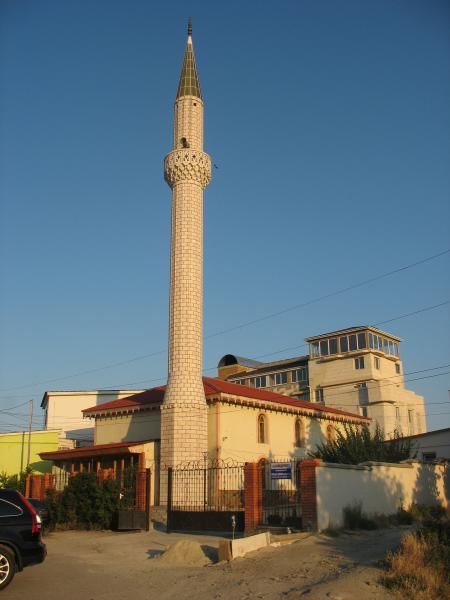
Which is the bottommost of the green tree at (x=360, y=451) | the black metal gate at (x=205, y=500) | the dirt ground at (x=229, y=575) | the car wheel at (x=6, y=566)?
the dirt ground at (x=229, y=575)

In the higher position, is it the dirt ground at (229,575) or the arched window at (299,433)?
the arched window at (299,433)

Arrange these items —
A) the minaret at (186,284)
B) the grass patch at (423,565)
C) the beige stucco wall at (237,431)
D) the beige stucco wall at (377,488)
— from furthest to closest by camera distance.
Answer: the beige stucco wall at (237,431) → the minaret at (186,284) → the beige stucco wall at (377,488) → the grass patch at (423,565)

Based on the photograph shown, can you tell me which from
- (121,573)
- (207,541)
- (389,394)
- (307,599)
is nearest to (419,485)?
(207,541)

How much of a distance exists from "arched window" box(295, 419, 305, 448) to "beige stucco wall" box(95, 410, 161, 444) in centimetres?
765

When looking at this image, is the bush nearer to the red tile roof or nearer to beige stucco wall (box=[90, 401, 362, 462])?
beige stucco wall (box=[90, 401, 362, 462])

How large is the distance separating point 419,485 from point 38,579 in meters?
15.1

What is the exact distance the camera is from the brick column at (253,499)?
18484 mm

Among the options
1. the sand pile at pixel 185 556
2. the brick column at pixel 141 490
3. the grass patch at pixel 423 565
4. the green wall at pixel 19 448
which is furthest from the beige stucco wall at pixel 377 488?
the green wall at pixel 19 448

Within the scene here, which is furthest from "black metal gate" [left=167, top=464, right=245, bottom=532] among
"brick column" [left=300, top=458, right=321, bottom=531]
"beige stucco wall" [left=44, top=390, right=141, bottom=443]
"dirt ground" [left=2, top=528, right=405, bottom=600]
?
"beige stucco wall" [left=44, top=390, right=141, bottom=443]

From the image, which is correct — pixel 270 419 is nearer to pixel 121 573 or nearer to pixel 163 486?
pixel 163 486

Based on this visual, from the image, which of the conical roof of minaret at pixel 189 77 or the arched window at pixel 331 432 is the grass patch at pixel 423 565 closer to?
the arched window at pixel 331 432

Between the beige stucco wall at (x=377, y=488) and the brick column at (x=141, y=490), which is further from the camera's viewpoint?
the brick column at (x=141, y=490)

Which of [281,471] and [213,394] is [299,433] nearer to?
[213,394]

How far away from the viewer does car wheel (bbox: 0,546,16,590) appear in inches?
418
